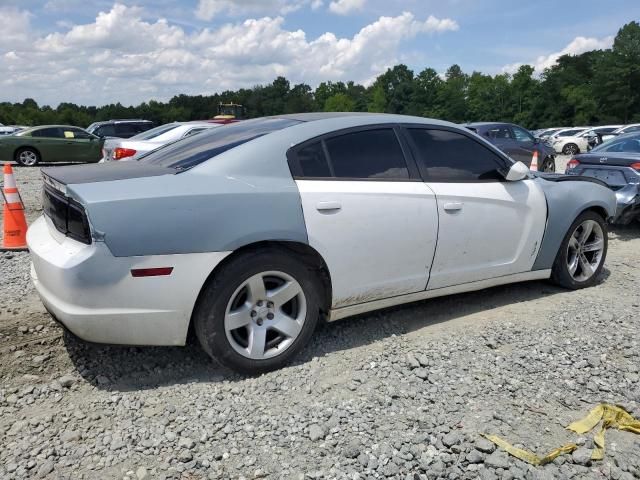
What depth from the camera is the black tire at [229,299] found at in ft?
9.98

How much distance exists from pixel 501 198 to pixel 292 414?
2363 mm

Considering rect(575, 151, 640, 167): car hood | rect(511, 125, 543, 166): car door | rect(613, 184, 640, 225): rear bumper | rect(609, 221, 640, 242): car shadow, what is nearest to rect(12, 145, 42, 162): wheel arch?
rect(511, 125, 543, 166): car door

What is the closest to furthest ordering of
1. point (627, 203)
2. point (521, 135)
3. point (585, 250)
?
point (585, 250), point (627, 203), point (521, 135)

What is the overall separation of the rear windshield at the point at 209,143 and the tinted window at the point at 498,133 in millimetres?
10674

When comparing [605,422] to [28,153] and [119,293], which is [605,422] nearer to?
[119,293]

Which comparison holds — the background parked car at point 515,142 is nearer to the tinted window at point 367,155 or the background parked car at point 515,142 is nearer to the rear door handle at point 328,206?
the tinted window at point 367,155

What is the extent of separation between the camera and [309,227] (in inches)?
129

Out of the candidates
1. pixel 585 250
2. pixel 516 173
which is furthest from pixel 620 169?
pixel 516 173

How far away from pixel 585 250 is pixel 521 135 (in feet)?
33.7

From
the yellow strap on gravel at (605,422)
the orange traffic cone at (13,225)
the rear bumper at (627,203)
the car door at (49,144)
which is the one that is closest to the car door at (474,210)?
the yellow strap on gravel at (605,422)

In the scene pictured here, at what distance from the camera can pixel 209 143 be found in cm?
371

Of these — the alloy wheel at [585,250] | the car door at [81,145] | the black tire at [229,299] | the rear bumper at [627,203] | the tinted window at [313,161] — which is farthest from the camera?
the car door at [81,145]

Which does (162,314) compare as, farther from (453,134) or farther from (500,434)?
(453,134)

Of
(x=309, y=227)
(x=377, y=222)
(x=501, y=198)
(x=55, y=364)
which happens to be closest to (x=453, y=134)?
(x=501, y=198)
